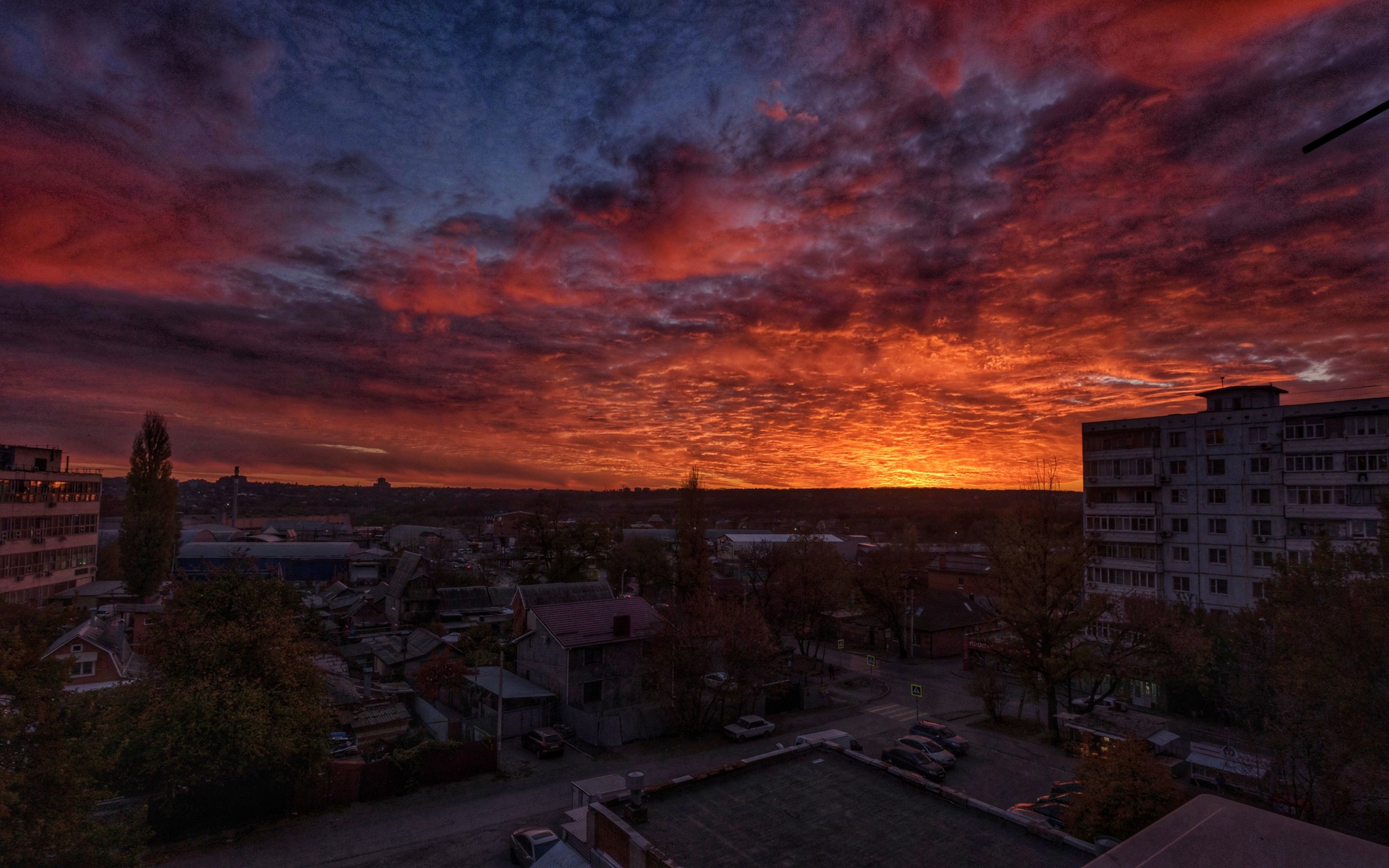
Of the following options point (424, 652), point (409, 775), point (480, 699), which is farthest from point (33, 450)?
point (409, 775)

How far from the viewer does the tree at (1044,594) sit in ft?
105

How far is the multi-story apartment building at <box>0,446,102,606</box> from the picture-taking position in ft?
165

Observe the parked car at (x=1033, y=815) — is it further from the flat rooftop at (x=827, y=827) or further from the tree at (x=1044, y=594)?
the tree at (x=1044, y=594)

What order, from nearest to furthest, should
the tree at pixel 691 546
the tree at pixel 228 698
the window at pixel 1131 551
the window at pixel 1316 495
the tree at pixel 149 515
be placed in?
1. the tree at pixel 228 698
2. the window at pixel 1316 495
3. the window at pixel 1131 551
4. the tree at pixel 691 546
5. the tree at pixel 149 515

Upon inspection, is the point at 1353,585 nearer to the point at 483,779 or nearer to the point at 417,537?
the point at 483,779

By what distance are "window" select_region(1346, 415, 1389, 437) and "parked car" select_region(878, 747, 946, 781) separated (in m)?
36.7

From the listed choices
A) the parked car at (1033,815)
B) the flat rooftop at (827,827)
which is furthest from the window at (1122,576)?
the flat rooftop at (827,827)

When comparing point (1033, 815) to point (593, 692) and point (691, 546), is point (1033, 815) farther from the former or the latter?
point (691, 546)

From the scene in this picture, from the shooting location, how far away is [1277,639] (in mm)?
23766

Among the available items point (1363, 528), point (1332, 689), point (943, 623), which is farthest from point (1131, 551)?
point (1332, 689)

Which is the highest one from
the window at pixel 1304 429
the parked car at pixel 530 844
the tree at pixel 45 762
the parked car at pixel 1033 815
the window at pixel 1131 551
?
the window at pixel 1304 429

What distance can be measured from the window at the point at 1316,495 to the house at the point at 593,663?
44194 millimetres

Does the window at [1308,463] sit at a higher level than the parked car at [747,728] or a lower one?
higher

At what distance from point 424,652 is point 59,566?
→ 139 ft
